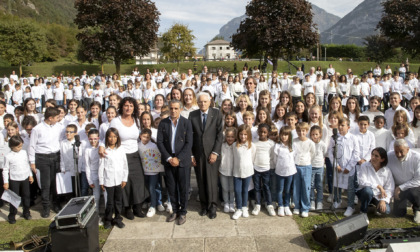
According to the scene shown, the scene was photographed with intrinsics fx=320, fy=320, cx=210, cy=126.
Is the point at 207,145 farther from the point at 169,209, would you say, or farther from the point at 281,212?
the point at 281,212

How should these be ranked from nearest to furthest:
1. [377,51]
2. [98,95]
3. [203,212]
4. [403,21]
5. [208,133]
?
[208,133] → [203,212] → [98,95] → [403,21] → [377,51]

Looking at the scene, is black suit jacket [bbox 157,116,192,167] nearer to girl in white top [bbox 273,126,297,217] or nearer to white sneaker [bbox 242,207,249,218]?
white sneaker [bbox 242,207,249,218]

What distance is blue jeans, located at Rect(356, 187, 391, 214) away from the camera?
493 centimetres

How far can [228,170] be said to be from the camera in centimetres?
521

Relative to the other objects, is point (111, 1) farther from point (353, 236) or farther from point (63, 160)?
point (353, 236)

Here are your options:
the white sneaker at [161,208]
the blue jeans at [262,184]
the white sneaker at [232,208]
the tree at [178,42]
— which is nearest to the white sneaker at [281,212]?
the blue jeans at [262,184]

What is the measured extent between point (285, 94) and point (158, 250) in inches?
169

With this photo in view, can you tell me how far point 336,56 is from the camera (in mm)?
54656

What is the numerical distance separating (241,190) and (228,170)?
0.39 meters

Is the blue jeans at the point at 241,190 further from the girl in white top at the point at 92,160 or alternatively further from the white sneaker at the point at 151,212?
the girl in white top at the point at 92,160

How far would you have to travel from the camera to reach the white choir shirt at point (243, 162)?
16.6ft

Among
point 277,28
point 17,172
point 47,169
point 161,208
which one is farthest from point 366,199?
point 277,28

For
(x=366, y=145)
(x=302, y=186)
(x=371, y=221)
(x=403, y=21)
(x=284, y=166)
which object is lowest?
(x=371, y=221)

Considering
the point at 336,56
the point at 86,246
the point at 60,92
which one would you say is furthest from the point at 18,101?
the point at 336,56
